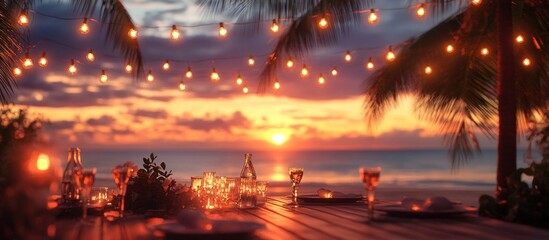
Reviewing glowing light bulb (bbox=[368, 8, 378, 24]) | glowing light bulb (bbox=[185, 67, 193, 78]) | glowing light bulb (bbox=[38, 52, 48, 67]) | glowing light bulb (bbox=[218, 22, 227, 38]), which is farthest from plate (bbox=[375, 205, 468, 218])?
glowing light bulb (bbox=[185, 67, 193, 78])

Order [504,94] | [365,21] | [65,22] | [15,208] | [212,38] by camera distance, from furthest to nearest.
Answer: [212,38], [65,22], [365,21], [504,94], [15,208]

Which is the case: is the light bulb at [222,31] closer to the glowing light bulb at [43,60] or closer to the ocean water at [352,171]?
the glowing light bulb at [43,60]

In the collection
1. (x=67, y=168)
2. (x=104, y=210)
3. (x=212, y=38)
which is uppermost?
(x=212, y=38)

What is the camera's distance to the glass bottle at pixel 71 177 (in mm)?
3127

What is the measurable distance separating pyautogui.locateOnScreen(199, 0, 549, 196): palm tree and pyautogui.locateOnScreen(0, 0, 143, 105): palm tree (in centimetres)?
136

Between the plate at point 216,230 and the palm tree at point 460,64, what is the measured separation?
2.42 metres

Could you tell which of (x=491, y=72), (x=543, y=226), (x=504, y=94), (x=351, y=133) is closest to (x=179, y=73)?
(x=491, y=72)

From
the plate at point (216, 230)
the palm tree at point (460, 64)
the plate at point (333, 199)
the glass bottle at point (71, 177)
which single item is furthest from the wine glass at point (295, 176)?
the plate at point (216, 230)

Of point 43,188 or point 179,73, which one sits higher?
point 179,73

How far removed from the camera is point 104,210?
11.1 ft

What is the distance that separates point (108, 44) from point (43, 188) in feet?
17.2

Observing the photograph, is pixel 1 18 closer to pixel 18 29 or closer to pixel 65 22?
pixel 18 29

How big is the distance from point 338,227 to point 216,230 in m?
0.62

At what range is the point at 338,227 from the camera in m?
2.67
